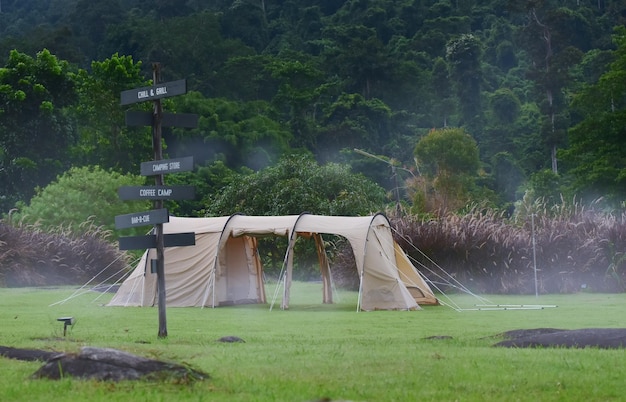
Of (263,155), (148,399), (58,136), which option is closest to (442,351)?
(148,399)

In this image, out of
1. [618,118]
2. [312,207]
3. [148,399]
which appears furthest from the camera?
[618,118]

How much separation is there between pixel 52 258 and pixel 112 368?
24.2 metres

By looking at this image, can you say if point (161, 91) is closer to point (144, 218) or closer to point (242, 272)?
point (144, 218)

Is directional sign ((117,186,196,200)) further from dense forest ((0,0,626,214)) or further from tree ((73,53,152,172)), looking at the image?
tree ((73,53,152,172))

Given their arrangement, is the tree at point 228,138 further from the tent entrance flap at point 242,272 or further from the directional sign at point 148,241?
the directional sign at point 148,241

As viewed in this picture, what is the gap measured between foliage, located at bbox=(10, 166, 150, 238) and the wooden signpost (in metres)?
25.3

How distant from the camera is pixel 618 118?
4609cm

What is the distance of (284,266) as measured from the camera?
23.7m

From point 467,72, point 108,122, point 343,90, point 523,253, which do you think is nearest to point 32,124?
point 108,122

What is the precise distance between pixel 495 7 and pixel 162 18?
1152 inches

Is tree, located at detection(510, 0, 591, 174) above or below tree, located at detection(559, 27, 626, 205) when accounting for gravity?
above

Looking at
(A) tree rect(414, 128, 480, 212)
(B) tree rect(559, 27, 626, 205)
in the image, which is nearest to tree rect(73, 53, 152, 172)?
(A) tree rect(414, 128, 480, 212)

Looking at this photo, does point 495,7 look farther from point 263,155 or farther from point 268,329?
point 268,329

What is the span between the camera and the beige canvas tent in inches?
889
